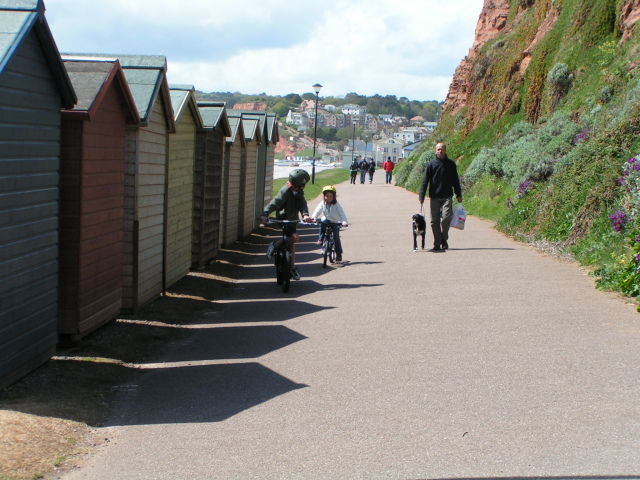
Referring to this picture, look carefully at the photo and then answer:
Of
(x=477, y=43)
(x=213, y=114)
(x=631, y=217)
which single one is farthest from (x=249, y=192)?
(x=477, y=43)

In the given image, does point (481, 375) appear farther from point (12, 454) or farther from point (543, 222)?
point (543, 222)

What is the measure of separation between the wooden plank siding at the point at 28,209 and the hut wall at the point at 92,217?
1.89 feet

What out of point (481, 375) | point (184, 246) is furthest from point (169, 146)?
point (481, 375)

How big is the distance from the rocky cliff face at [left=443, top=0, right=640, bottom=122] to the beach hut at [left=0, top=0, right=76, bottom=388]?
1822 centimetres

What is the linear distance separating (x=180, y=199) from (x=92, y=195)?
14.6ft

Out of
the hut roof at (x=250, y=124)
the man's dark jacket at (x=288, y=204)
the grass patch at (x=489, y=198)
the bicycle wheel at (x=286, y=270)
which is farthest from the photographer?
the grass patch at (x=489, y=198)

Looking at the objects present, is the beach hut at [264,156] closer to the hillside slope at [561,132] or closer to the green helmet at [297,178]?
the hillside slope at [561,132]

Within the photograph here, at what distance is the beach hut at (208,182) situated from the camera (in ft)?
46.5

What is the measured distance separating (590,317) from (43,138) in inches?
229

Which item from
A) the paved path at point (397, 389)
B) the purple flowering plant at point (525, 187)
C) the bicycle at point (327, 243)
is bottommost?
the paved path at point (397, 389)

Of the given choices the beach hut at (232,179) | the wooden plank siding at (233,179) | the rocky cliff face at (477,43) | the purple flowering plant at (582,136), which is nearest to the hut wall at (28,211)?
the beach hut at (232,179)

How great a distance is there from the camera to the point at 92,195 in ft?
27.7

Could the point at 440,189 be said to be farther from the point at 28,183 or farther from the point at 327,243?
the point at 28,183

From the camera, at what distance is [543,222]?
15.9 m
